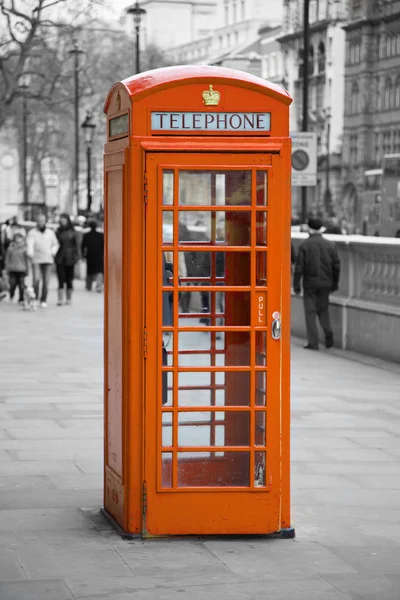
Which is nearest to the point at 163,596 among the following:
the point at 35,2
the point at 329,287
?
the point at 329,287

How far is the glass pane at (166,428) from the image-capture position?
6.23m

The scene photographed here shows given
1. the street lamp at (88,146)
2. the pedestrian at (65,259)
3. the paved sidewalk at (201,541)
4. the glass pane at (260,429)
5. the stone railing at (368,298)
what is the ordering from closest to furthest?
the paved sidewalk at (201,541)
the glass pane at (260,429)
the stone railing at (368,298)
the pedestrian at (65,259)
the street lamp at (88,146)

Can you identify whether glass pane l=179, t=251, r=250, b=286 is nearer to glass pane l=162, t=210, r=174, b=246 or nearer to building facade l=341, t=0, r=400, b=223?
glass pane l=162, t=210, r=174, b=246

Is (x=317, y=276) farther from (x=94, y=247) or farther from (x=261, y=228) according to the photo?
(x=94, y=247)

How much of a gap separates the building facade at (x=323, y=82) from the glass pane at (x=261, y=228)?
264ft

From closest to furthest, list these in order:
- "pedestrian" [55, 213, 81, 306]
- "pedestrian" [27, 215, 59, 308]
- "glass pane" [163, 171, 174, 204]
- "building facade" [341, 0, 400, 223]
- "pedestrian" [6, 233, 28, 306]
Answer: "glass pane" [163, 171, 174, 204] < "pedestrian" [27, 215, 59, 308] < "pedestrian" [6, 233, 28, 306] < "pedestrian" [55, 213, 81, 306] < "building facade" [341, 0, 400, 223]

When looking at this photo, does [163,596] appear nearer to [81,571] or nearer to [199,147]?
[81,571]

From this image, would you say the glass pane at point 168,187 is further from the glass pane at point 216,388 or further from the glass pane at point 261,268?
the glass pane at point 216,388

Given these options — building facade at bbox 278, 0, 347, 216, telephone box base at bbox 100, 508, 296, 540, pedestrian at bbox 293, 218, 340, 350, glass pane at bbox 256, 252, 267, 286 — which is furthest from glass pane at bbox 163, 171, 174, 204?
building facade at bbox 278, 0, 347, 216

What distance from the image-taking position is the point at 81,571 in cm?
564

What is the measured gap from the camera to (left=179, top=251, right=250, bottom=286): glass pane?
6246mm

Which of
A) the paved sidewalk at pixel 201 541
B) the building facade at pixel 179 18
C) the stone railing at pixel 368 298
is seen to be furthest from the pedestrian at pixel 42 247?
the building facade at pixel 179 18

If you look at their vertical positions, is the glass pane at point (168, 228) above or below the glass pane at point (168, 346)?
above

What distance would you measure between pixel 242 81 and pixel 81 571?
2.37m
